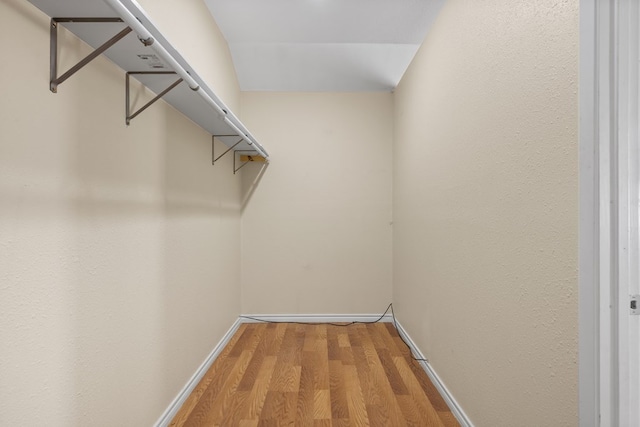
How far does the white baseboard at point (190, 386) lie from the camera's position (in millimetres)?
1678

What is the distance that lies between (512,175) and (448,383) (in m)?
1.23

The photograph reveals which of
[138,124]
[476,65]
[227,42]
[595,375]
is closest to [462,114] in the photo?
[476,65]

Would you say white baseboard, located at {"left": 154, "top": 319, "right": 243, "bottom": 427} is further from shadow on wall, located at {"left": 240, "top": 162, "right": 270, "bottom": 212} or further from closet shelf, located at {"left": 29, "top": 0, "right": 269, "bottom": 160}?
closet shelf, located at {"left": 29, "top": 0, "right": 269, "bottom": 160}

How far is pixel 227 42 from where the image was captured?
2.82 m

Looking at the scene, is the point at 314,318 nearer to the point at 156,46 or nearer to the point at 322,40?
the point at 322,40

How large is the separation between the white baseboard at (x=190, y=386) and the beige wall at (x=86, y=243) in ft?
0.14

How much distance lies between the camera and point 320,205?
3.31 metres

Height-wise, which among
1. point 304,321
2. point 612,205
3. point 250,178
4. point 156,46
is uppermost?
point 156,46

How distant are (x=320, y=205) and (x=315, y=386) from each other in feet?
5.50

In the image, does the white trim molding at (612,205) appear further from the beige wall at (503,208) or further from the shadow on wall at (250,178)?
the shadow on wall at (250,178)

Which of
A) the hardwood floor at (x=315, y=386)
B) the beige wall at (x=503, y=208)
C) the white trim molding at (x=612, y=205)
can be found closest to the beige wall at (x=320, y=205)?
the hardwood floor at (x=315, y=386)

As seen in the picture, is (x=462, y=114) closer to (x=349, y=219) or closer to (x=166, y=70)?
(x=166, y=70)

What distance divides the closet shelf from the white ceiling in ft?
3.70

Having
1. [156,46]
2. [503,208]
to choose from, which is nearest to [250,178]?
[156,46]
